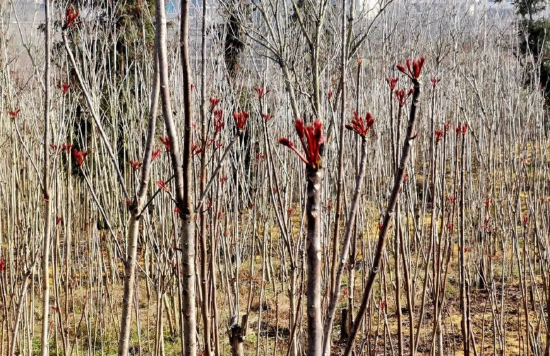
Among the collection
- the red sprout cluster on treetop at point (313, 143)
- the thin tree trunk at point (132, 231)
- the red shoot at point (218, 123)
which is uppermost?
the red shoot at point (218, 123)

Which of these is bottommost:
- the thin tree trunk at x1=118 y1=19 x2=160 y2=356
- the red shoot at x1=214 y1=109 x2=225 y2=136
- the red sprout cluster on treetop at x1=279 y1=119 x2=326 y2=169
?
the thin tree trunk at x1=118 y1=19 x2=160 y2=356

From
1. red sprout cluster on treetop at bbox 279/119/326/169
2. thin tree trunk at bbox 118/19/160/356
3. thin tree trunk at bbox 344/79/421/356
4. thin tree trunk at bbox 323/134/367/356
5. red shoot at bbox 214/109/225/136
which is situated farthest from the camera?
red shoot at bbox 214/109/225/136

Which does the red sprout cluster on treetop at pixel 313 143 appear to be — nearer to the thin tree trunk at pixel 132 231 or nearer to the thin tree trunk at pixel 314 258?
the thin tree trunk at pixel 314 258

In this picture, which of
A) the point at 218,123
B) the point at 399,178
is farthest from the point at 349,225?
the point at 218,123

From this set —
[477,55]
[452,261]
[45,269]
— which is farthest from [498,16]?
[45,269]

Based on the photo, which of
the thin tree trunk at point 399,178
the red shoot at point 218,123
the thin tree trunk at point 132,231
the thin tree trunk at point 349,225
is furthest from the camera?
the red shoot at point 218,123

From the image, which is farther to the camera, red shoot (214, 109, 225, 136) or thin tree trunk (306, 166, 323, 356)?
red shoot (214, 109, 225, 136)

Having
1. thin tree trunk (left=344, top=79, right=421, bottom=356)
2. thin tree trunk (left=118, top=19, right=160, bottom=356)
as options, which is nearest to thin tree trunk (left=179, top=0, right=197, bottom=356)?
thin tree trunk (left=118, top=19, right=160, bottom=356)

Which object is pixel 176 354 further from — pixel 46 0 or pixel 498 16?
pixel 498 16

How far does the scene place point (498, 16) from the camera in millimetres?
10227

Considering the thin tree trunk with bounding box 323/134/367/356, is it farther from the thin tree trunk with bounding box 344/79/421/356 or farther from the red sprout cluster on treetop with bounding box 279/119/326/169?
the red sprout cluster on treetop with bounding box 279/119/326/169

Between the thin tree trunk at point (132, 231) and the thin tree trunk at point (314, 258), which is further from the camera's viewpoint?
the thin tree trunk at point (132, 231)

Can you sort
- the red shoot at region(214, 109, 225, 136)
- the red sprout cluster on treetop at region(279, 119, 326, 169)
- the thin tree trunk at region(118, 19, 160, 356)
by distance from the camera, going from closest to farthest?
the red sprout cluster on treetop at region(279, 119, 326, 169)
the thin tree trunk at region(118, 19, 160, 356)
the red shoot at region(214, 109, 225, 136)

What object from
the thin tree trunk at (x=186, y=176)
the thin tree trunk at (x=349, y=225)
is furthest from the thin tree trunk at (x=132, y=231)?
the thin tree trunk at (x=349, y=225)
